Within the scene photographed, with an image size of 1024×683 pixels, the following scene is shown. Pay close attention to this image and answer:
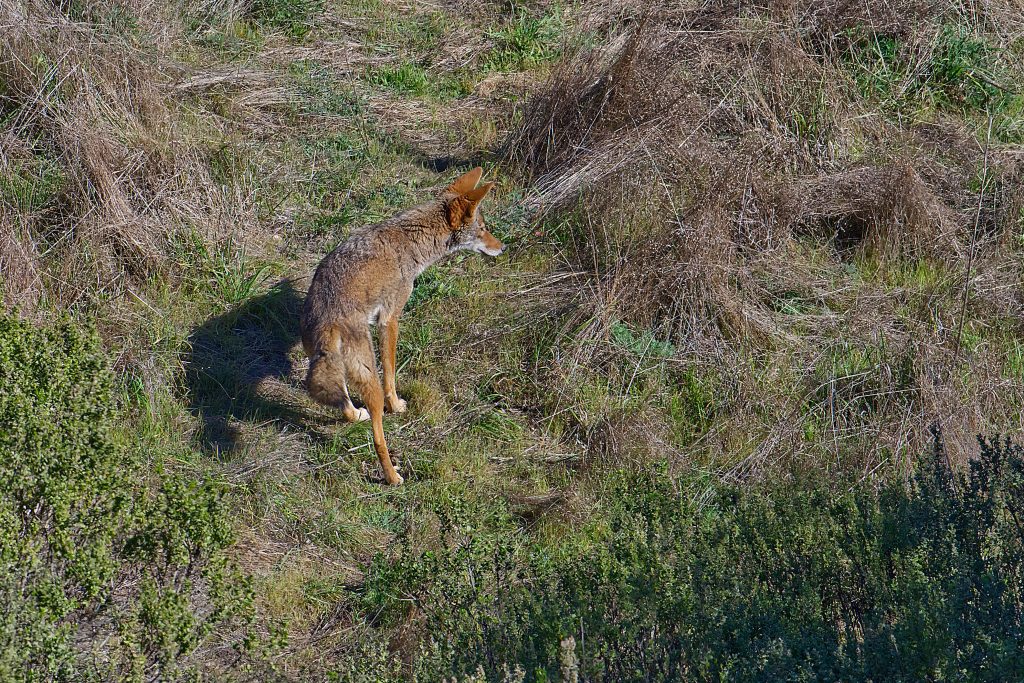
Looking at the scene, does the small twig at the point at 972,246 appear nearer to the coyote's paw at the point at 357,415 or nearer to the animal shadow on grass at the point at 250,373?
the coyote's paw at the point at 357,415

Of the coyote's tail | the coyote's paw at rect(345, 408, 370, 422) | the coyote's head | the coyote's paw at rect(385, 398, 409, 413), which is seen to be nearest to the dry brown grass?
the coyote's head

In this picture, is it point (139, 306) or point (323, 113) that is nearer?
point (139, 306)

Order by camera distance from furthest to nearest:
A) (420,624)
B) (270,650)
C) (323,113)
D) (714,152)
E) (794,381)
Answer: (323,113), (714,152), (794,381), (420,624), (270,650)

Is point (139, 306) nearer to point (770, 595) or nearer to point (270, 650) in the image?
point (270, 650)

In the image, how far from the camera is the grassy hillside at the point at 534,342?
15.9 feet

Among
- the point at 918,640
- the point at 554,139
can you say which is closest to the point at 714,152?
the point at 554,139

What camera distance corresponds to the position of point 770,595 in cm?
481

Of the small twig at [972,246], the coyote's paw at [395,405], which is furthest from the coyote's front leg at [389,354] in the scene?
the small twig at [972,246]

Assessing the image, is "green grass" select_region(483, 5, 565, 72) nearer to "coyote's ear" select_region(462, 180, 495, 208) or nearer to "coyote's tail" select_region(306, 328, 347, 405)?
"coyote's ear" select_region(462, 180, 495, 208)

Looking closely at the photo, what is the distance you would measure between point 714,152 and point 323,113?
11.3 feet

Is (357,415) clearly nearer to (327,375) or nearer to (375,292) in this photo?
(327,375)

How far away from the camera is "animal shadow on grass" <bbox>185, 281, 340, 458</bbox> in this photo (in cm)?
703

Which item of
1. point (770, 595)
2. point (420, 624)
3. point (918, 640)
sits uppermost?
point (918, 640)

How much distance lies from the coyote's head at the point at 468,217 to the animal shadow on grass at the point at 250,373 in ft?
4.19
